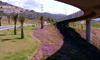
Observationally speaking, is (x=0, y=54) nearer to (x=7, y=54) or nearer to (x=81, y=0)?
(x=7, y=54)

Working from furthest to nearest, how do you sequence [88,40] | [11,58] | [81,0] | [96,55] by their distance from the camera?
[88,40]
[96,55]
[11,58]
[81,0]

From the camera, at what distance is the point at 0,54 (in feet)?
42.8

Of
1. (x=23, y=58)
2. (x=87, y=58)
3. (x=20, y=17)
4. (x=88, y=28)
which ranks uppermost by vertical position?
(x=20, y=17)

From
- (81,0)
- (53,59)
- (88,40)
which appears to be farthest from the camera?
(88,40)

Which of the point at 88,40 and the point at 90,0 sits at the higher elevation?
the point at 90,0

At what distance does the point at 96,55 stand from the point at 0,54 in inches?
732

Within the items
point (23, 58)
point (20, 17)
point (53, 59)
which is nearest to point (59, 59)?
point (53, 59)

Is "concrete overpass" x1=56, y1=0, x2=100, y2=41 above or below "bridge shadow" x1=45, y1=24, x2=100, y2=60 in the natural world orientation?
above

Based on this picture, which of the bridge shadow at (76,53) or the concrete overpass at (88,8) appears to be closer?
the concrete overpass at (88,8)

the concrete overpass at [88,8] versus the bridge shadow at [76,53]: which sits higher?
the concrete overpass at [88,8]

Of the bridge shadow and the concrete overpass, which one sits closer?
the concrete overpass

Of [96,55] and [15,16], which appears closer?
→ [96,55]

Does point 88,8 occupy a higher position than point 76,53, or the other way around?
point 88,8

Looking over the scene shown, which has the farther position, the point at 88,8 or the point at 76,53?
the point at 76,53
